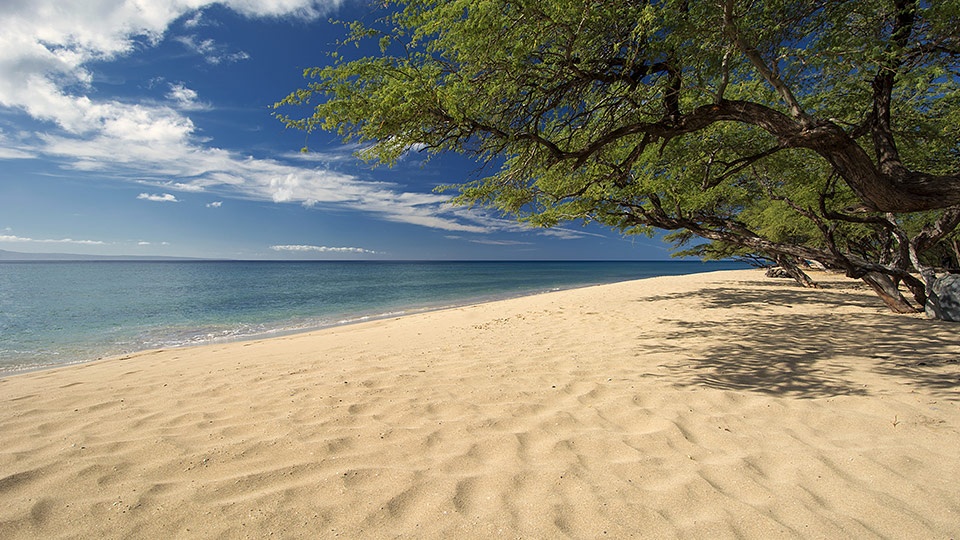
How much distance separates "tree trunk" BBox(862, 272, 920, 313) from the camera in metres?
9.12

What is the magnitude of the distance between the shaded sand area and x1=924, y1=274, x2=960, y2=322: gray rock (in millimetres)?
2680

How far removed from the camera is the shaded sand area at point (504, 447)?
88.1 inches

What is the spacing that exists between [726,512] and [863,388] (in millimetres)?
3383

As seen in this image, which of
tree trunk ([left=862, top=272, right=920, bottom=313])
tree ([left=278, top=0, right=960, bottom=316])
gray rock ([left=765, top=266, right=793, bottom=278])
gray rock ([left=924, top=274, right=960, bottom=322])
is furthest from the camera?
gray rock ([left=765, top=266, right=793, bottom=278])

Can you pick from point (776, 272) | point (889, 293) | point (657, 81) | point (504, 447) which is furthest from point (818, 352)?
point (776, 272)

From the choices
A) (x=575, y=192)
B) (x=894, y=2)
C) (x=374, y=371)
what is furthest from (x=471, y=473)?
(x=894, y=2)

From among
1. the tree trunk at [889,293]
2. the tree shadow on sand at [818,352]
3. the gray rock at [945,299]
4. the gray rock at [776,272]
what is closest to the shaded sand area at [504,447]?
the tree shadow on sand at [818,352]

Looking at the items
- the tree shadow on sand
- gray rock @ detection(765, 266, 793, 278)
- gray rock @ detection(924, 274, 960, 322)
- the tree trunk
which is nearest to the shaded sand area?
the tree shadow on sand

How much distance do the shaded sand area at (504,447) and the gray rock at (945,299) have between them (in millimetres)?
2680

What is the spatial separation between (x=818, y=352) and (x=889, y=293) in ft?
20.0

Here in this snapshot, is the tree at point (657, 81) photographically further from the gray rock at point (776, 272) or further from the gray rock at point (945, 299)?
the gray rock at point (776, 272)

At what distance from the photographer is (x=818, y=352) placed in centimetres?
582

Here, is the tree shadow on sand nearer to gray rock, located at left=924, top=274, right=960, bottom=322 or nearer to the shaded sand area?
the shaded sand area

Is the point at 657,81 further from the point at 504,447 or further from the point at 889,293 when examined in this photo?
the point at 889,293
